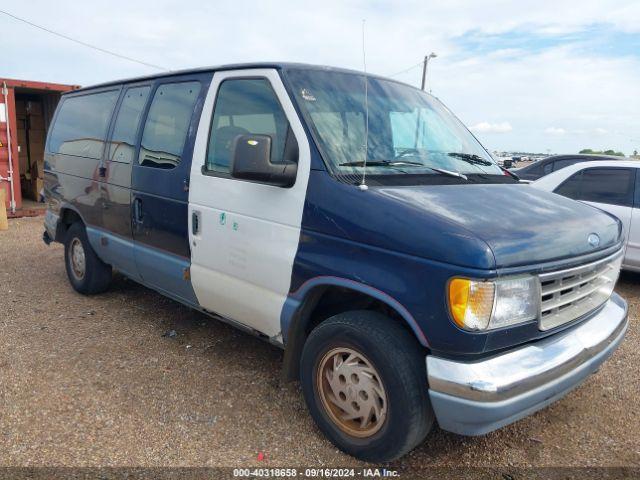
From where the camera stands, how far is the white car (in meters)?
6.04

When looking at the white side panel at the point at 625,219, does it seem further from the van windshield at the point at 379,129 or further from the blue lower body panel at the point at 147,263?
the blue lower body panel at the point at 147,263

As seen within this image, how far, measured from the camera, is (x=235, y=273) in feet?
11.0

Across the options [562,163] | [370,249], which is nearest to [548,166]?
[562,163]

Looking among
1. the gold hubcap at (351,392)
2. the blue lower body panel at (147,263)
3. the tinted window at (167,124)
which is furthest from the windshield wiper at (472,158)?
the blue lower body panel at (147,263)

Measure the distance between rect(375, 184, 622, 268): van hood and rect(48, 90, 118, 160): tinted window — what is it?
10.8 ft

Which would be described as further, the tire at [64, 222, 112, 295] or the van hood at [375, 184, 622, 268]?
the tire at [64, 222, 112, 295]

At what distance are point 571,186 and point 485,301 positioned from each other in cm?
505

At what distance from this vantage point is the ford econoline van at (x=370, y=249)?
7.73 feet

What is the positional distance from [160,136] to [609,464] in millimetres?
3694

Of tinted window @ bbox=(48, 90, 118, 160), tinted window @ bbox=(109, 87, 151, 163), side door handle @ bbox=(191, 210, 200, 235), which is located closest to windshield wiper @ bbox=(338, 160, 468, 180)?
side door handle @ bbox=(191, 210, 200, 235)

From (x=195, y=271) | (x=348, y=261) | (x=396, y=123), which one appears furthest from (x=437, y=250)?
(x=195, y=271)

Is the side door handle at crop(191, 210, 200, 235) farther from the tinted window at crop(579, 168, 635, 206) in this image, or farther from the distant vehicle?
the distant vehicle

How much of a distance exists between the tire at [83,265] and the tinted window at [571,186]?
549 centimetres

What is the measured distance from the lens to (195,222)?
361cm
